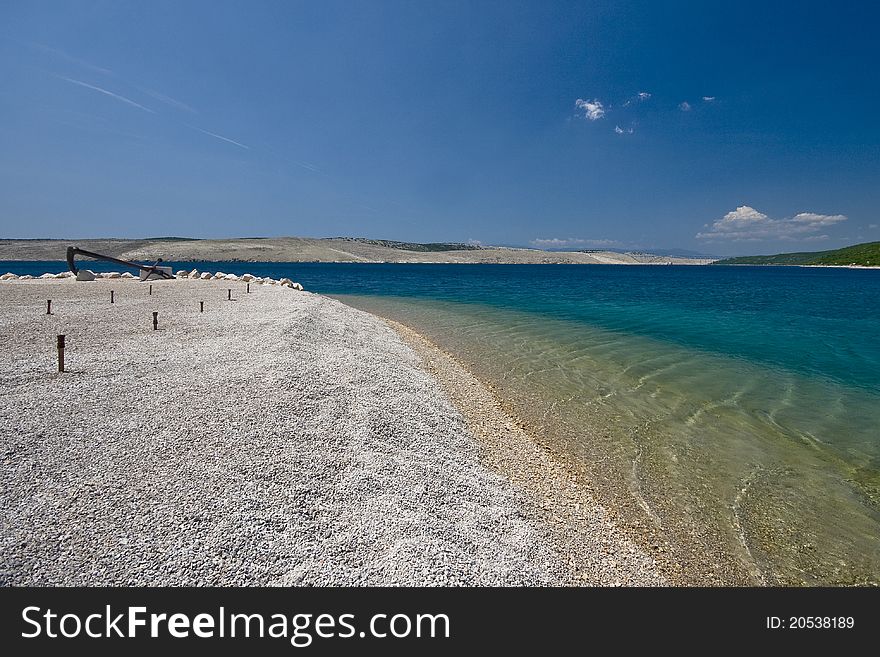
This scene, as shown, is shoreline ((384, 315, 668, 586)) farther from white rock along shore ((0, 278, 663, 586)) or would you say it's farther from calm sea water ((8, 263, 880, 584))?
calm sea water ((8, 263, 880, 584))

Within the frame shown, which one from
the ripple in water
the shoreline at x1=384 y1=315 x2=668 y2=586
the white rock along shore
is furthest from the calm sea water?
the white rock along shore

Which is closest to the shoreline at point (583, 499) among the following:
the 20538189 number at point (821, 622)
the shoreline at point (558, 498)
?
the shoreline at point (558, 498)

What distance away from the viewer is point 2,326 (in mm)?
17203

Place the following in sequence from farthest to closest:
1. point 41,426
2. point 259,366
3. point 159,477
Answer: point 259,366 → point 41,426 → point 159,477

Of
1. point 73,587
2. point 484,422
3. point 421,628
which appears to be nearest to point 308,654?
point 421,628

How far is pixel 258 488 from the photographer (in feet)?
20.5

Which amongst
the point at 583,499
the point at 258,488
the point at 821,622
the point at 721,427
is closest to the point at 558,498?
the point at 583,499

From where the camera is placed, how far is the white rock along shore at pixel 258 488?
4914mm

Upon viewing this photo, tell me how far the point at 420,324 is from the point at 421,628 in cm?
2306

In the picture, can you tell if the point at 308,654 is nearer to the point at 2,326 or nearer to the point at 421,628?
the point at 421,628

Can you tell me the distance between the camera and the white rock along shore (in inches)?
193

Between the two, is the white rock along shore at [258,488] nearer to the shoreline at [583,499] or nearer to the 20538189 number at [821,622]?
the shoreline at [583,499]

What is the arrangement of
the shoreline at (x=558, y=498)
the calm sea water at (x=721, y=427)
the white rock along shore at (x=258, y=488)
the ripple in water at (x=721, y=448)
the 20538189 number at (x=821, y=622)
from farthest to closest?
the calm sea water at (x=721, y=427) → the ripple in water at (x=721, y=448) → the shoreline at (x=558, y=498) → the white rock along shore at (x=258, y=488) → the 20538189 number at (x=821, y=622)

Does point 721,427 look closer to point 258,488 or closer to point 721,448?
point 721,448
